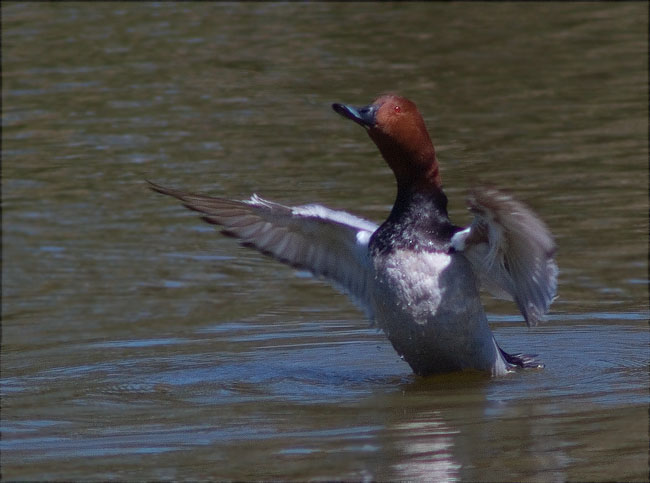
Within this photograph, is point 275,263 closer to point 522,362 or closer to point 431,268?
point 522,362

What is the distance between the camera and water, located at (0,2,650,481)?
227 inches

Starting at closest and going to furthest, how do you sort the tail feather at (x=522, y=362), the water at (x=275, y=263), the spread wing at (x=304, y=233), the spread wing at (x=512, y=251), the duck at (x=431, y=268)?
the water at (x=275, y=263)
the spread wing at (x=512, y=251)
the duck at (x=431, y=268)
the tail feather at (x=522, y=362)
the spread wing at (x=304, y=233)

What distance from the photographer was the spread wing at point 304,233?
7332 mm

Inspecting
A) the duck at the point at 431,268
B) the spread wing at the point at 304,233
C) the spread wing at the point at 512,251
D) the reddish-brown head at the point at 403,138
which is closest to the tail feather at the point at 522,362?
the duck at the point at 431,268

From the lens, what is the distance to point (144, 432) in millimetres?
6082

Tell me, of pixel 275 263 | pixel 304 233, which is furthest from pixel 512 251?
pixel 275 263

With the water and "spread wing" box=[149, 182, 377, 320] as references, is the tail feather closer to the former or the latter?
the water

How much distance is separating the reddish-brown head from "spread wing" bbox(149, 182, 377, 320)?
0.52m

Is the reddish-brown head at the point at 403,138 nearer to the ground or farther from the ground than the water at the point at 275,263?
farther from the ground

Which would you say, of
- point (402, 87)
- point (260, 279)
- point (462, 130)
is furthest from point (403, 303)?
point (402, 87)

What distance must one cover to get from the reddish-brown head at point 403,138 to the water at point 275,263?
1.07 m

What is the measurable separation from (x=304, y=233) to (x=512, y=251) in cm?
151

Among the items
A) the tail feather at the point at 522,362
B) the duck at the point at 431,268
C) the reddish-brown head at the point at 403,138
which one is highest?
the reddish-brown head at the point at 403,138

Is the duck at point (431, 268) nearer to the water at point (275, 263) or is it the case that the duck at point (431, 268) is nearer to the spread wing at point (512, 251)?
the spread wing at point (512, 251)
